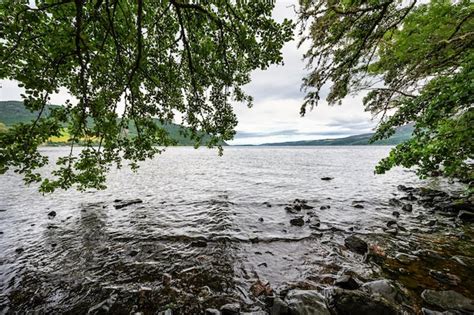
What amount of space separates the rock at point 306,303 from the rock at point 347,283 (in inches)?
31.1

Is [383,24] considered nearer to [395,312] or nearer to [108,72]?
[395,312]

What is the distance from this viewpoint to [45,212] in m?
15.4

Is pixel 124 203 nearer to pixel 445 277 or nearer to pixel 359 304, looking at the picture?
pixel 359 304

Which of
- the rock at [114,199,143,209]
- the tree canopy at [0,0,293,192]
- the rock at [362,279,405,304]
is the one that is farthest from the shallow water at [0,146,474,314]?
the tree canopy at [0,0,293,192]

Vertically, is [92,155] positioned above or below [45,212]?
above

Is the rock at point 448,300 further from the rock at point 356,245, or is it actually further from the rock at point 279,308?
the rock at point 279,308

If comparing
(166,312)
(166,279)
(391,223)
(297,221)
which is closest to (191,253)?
(166,279)

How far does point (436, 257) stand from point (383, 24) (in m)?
9.71

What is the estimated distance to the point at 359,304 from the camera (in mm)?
5055

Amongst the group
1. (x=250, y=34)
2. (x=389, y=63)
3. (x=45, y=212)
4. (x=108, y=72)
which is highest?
(x=389, y=63)

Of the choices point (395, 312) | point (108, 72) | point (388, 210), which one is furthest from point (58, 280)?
point (388, 210)

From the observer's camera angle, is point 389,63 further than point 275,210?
No

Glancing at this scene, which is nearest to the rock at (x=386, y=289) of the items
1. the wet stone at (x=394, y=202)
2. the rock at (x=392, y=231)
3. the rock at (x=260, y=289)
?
the rock at (x=260, y=289)

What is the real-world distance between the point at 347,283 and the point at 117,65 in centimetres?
1092
